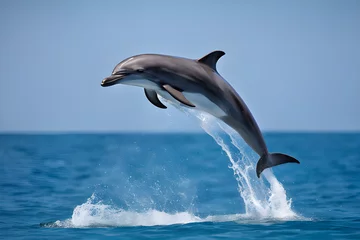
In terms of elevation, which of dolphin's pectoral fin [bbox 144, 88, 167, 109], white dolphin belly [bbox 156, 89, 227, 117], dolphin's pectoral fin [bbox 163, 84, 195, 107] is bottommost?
dolphin's pectoral fin [bbox 163, 84, 195, 107]

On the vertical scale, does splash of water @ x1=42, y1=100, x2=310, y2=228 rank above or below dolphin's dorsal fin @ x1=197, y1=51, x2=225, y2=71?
below

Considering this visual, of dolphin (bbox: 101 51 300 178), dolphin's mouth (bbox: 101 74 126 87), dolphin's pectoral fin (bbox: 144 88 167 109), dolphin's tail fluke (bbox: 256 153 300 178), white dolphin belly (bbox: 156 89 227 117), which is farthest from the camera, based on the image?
dolphin's tail fluke (bbox: 256 153 300 178)

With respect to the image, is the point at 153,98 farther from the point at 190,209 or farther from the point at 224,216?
the point at 190,209

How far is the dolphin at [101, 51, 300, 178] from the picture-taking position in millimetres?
10062

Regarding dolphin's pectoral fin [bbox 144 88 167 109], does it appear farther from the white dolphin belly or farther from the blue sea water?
the blue sea water

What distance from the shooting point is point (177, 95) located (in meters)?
9.96

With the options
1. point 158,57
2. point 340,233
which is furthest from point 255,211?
point 158,57

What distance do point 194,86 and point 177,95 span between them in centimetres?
69

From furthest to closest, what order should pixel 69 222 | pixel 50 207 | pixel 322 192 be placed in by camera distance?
pixel 322 192 → pixel 50 207 → pixel 69 222

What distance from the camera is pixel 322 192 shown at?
1916 cm

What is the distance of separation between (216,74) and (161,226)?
3.22 metres

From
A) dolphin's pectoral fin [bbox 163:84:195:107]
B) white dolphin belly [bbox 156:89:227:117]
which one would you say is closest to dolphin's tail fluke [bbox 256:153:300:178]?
white dolphin belly [bbox 156:89:227:117]

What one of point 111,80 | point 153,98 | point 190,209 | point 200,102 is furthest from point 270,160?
point 190,209

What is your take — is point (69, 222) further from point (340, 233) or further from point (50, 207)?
point (340, 233)
